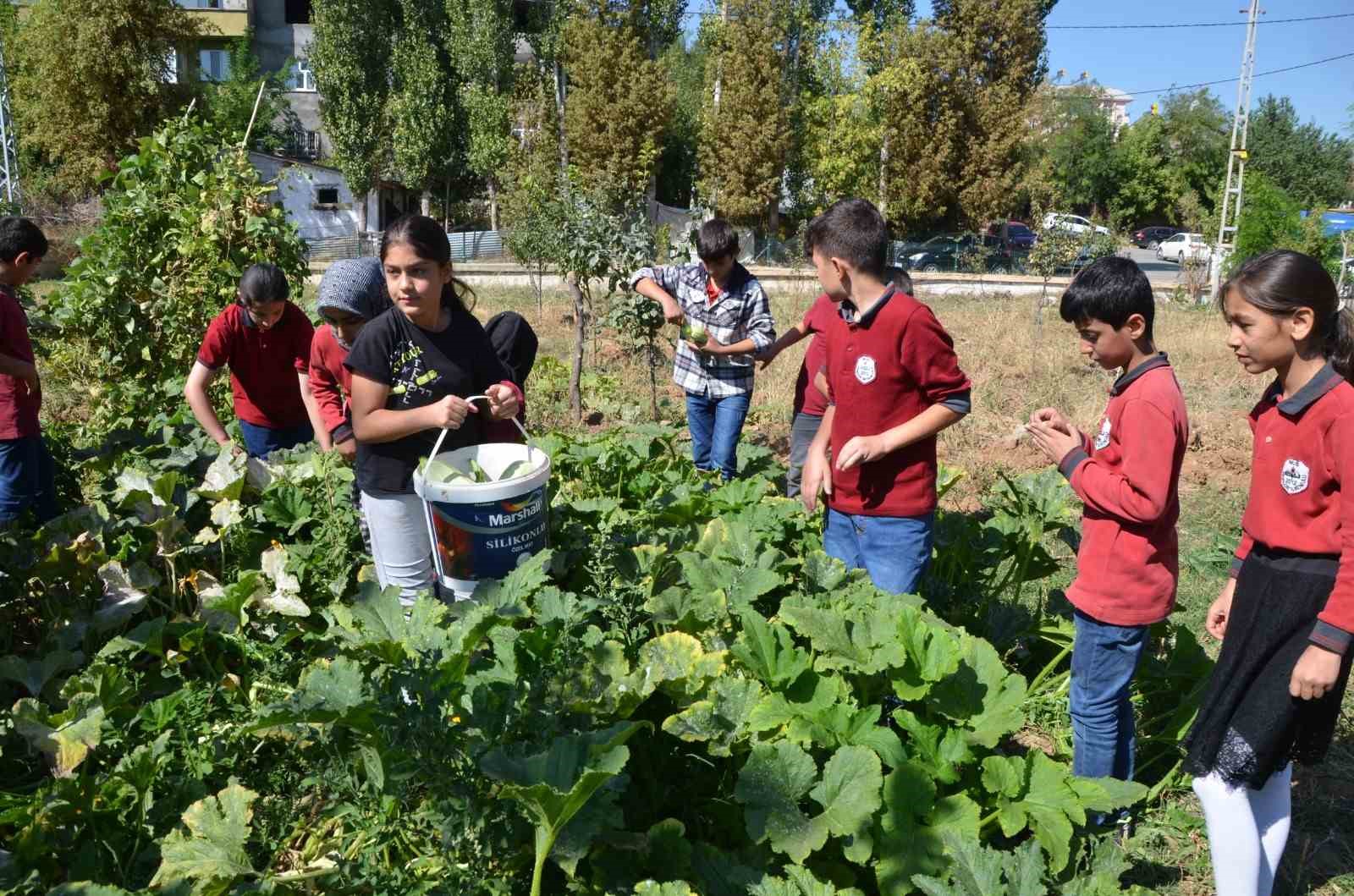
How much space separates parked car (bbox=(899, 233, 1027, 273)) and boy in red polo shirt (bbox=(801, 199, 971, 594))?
27.5 meters

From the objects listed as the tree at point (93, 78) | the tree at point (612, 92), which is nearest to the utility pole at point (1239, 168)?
the tree at point (612, 92)

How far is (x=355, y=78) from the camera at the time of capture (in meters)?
30.8

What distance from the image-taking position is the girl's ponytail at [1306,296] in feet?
7.08

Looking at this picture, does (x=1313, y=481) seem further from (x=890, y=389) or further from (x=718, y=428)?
(x=718, y=428)

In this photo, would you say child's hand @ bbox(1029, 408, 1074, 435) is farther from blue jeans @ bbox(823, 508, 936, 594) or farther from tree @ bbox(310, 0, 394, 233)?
tree @ bbox(310, 0, 394, 233)

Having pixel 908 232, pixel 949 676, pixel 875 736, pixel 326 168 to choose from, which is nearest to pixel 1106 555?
pixel 949 676

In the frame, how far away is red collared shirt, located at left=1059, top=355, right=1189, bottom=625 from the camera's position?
2398 mm

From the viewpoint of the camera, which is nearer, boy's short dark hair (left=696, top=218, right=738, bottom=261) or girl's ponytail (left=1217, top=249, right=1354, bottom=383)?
girl's ponytail (left=1217, top=249, right=1354, bottom=383)

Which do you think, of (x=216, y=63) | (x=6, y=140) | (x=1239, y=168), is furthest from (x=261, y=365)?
(x=216, y=63)

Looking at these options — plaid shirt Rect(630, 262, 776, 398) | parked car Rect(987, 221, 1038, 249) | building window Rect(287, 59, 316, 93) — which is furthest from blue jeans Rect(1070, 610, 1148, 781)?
building window Rect(287, 59, 316, 93)

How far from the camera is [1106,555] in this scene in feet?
8.32

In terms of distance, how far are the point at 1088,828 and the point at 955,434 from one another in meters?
6.02

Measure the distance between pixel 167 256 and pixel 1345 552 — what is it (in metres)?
5.85

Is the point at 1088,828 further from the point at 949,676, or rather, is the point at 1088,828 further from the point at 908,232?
the point at 908,232
